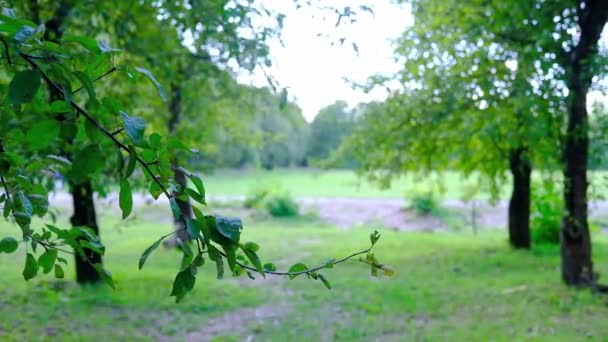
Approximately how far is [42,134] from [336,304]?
603 centimetres

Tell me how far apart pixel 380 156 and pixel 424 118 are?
1158mm

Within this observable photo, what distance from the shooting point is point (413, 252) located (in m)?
11.2

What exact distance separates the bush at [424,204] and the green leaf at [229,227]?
18298mm

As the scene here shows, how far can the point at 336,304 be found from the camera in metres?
6.71

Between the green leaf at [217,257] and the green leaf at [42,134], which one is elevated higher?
the green leaf at [42,134]

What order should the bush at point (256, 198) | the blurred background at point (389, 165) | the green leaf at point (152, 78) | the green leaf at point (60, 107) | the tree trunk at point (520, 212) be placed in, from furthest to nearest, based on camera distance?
the bush at point (256, 198)
the tree trunk at point (520, 212)
the blurred background at point (389, 165)
the green leaf at point (152, 78)
the green leaf at point (60, 107)

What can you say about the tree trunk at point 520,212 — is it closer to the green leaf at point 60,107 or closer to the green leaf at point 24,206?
the green leaf at point 24,206

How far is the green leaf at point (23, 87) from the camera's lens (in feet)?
2.86

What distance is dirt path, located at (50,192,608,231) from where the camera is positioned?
1833 cm

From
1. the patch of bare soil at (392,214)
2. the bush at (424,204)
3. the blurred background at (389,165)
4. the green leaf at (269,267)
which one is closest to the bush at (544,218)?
the blurred background at (389,165)

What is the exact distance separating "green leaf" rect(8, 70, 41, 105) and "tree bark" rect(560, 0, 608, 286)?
6.02 meters

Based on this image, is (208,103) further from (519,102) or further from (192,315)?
(519,102)

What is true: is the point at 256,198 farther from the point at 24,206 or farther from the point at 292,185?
the point at 24,206

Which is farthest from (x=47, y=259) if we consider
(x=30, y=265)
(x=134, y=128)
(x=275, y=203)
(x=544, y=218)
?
(x=275, y=203)
